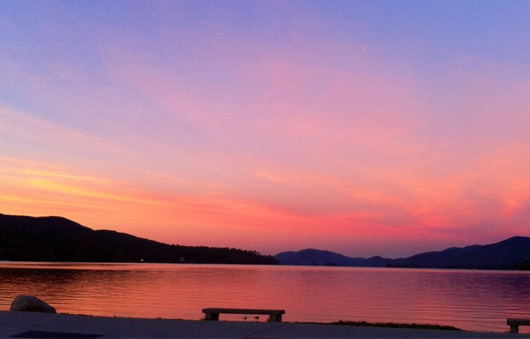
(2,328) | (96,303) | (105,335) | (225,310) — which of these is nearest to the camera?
(105,335)

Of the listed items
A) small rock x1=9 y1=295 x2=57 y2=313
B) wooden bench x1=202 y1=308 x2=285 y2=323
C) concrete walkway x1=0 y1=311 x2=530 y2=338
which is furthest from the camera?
small rock x1=9 y1=295 x2=57 y2=313

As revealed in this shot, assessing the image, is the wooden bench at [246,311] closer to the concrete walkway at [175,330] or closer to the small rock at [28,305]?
the concrete walkway at [175,330]

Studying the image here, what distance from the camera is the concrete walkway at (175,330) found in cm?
1427

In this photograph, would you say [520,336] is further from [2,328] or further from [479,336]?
[2,328]

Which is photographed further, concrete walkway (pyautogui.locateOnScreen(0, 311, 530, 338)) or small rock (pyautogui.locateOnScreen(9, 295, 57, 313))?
small rock (pyautogui.locateOnScreen(9, 295, 57, 313))

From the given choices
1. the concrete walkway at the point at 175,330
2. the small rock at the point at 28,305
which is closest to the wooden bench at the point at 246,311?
the concrete walkway at the point at 175,330

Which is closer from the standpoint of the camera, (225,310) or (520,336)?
(520,336)

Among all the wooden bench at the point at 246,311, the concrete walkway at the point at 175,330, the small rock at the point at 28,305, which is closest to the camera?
the concrete walkway at the point at 175,330

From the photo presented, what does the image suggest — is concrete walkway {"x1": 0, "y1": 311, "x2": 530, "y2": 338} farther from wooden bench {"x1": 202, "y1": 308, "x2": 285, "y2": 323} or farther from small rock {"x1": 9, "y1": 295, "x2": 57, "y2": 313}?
small rock {"x1": 9, "y1": 295, "x2": 57, "y2": 313}

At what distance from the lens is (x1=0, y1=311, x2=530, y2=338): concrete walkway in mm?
14273

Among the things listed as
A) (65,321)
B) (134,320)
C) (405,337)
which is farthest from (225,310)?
(405,337)

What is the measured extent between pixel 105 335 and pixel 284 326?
15.6ft

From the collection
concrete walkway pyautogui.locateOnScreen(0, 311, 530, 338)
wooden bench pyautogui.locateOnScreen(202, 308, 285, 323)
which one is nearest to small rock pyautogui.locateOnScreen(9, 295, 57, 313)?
concrete walkway pyautogui.locateOnScreen(0, 311, 530, 338)

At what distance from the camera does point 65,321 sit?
16.3 meters
